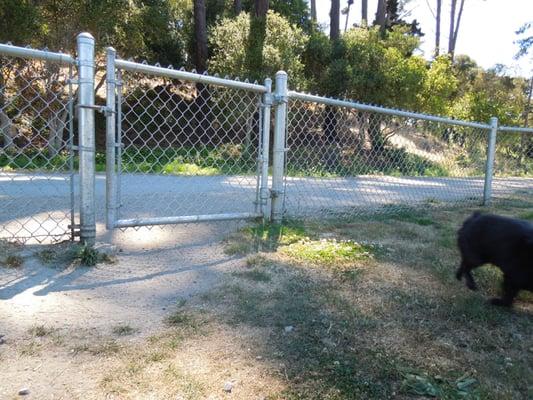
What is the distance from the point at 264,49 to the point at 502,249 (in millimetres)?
11917

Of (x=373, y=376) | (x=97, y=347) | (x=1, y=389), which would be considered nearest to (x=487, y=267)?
(x=373, y=376)

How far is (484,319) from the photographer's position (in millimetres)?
2646

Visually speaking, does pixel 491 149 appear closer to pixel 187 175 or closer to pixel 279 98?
pixel 279 98

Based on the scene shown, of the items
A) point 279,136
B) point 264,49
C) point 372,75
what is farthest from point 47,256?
point 372,75

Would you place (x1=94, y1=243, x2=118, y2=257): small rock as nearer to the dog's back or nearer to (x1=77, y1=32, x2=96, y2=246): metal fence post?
(x1=77, y1=32, x2=96, y2=246): metal fence post

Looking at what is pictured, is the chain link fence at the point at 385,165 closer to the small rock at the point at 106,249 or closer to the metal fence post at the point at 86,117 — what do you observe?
the metal fence post at the point at 86,117

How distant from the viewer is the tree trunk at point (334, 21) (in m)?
17.6

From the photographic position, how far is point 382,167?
10.1 m

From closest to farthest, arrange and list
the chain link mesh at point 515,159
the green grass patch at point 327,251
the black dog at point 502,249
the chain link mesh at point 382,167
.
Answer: the black dog at point 502,249
the green grass patch at point 327,251
the chain link mesh at point 382,167
the chain link mesh at point 515,159

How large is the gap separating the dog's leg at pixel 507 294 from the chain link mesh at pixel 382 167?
2.46m

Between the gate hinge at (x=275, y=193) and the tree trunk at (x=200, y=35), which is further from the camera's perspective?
the tree trunk at (x=200, y=35)

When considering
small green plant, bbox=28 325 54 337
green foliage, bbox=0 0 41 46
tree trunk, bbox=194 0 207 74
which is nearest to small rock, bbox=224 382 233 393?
small green plant, bbox=28 325 54 337

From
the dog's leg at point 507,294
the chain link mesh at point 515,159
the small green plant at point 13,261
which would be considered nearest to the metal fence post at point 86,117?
the small green plant at point 13,261

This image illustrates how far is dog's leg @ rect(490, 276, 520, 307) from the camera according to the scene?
2756mm
